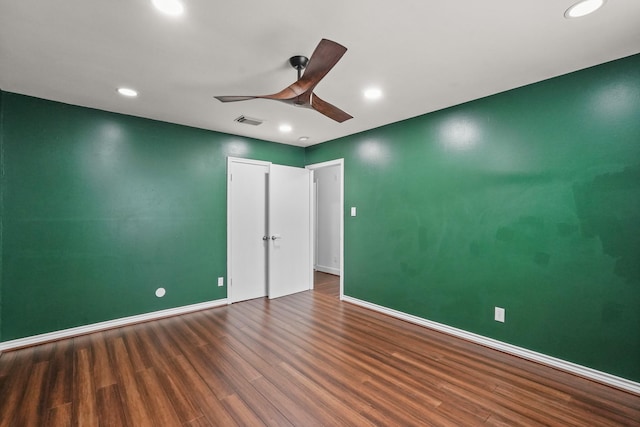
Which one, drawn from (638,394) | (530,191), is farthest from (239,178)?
(638,394)

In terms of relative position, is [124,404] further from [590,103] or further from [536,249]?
[590,103]

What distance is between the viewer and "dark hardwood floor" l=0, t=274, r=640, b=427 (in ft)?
6.29

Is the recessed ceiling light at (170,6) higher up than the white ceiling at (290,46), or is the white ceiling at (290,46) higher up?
the white ceiling at (290,46)

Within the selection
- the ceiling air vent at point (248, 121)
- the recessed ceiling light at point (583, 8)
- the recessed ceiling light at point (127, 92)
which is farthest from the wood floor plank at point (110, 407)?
the recessed ceiling light at point (583, 8)

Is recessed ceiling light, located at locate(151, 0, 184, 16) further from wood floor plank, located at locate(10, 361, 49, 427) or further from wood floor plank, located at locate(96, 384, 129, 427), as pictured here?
wood floor plank, located at locate(10, 361, 49, 427)

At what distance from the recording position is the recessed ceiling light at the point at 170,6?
5.27ft

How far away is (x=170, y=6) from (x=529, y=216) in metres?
3.20

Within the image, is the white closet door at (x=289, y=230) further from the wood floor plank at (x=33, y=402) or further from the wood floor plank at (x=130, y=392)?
the wood floor plank at (x=33, y=402)

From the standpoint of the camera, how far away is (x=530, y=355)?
266 cm

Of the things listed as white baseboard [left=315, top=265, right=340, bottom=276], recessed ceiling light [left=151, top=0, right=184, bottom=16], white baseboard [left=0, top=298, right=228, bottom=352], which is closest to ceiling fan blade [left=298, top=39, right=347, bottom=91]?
recessed ceiling light [left=151, top=0, right=184, bottom=16]

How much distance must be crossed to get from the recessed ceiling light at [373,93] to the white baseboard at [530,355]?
260cm

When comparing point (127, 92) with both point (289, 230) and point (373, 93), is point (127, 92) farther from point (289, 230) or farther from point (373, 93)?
point (289, 230)

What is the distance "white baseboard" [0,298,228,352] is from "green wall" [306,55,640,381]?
2536 millimetres

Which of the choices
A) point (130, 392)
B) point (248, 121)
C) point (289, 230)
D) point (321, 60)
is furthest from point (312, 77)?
point (289, 230)
